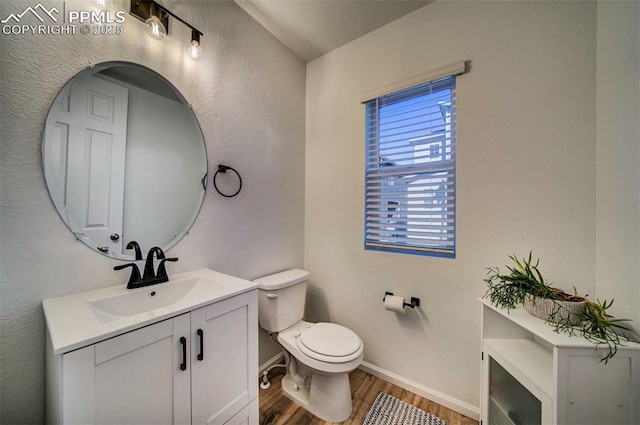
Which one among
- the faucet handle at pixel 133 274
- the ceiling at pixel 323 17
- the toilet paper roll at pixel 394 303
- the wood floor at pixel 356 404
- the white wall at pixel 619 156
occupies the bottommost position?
the wood floor at pixel 356 404

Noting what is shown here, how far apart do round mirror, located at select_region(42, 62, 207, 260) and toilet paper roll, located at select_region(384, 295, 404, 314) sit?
1.36 m

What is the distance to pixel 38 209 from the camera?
887 mm

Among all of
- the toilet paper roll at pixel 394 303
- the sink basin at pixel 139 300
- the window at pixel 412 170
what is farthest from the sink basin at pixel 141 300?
the window at pixel 412 170

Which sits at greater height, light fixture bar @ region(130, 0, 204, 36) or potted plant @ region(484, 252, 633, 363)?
light fixture bar @ region(130, 0, 204, 36)

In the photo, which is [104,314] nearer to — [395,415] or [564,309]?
[395,415]

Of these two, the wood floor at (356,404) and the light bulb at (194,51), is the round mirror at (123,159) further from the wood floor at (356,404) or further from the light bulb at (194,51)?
the wood floor at (356,404)

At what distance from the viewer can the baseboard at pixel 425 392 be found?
4.58ft

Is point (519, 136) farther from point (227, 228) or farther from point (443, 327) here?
point (227, 228)

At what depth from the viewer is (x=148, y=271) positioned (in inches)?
44.2

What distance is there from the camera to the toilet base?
1.37 metres

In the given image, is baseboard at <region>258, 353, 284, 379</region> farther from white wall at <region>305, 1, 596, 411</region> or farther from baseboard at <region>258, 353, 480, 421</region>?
white wall at <region>305, 1, 596, 411</region>

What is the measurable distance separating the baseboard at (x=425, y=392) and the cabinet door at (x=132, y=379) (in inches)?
51.9

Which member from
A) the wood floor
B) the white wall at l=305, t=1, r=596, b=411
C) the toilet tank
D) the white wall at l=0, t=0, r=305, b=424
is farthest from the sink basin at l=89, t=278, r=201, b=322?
the white wall at l=305, t=1, r=596, b=411

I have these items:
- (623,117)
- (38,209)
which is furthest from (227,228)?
(623,117)
